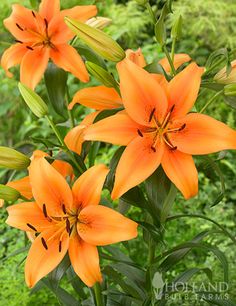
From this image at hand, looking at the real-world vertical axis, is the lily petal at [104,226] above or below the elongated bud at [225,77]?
below

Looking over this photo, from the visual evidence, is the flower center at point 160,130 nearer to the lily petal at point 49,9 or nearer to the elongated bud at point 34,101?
the elongated bud at point 34,101

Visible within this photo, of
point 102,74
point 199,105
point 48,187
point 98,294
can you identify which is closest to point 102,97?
point 102,74

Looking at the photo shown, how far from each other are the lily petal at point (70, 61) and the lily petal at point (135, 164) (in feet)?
0.65

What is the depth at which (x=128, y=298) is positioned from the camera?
0.96 metres

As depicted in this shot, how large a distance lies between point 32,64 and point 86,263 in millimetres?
331

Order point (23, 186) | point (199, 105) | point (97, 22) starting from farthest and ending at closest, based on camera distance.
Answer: point (199, 105) < point (97, 22) < point (23, 186)

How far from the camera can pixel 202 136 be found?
2.27 feet

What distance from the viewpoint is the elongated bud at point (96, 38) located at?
72 centimetres

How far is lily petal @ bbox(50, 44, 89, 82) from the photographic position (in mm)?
834

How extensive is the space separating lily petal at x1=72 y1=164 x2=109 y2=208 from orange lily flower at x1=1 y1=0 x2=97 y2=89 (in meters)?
0.19

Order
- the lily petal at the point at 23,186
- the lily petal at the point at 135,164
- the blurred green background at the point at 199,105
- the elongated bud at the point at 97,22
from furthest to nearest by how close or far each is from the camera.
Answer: the blurred green background at the point at 199,105 → the elongated bud at the point at 97,22 → the lily petal at the point at 23,186 → the lily petal at the point at 135,164

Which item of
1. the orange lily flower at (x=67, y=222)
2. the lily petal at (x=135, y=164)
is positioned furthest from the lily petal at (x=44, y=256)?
the lily petal at (x=135, y=164)

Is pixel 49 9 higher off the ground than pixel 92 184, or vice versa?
Answer: pixel 49 9

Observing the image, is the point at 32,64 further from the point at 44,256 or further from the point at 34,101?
the point at 44,256
